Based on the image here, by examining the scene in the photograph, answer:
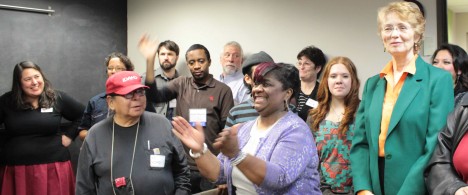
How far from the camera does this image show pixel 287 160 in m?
1.71

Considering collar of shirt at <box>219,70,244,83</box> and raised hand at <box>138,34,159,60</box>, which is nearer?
raised hand at <box>138,34,159,60</box>

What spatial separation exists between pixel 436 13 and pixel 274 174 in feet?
8.78

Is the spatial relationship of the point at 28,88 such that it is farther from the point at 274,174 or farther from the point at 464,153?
the point at 464,153

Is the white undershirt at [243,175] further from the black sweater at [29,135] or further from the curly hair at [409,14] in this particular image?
the black sweater at [29,135]

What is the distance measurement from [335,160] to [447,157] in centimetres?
84

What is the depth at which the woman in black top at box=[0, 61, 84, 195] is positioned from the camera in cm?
366

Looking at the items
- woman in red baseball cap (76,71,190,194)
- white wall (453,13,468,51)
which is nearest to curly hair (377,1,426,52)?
woman in red baseball cap (76,71,190,194)

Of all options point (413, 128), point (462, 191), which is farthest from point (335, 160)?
point (462, 191)

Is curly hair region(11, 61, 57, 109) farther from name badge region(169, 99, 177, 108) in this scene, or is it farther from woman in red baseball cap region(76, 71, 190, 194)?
woman in red baseball cap region(76, 71, 190, 194)

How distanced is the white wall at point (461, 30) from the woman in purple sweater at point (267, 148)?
470 cm

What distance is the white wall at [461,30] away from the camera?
19.4 feet

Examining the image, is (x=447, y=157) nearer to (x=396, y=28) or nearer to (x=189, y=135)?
(x=396, y=28)

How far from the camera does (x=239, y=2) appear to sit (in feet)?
15.9

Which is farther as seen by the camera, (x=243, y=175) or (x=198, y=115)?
(x=198, y=115)
